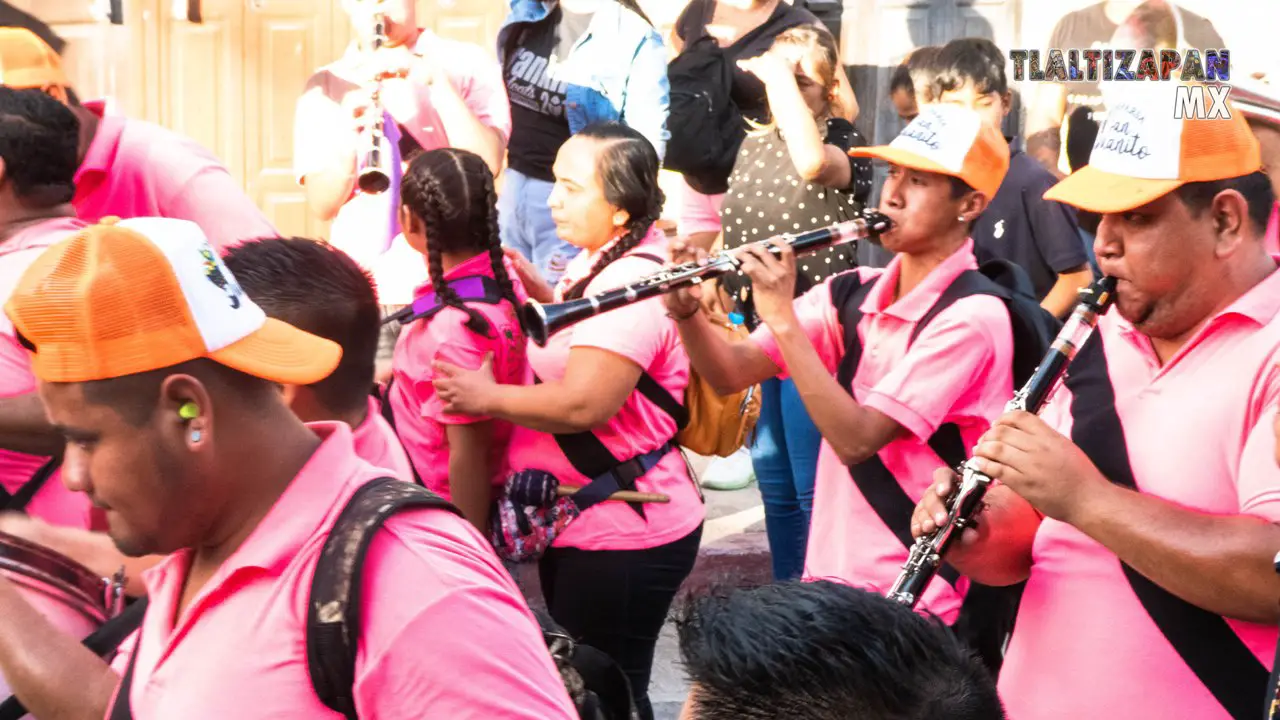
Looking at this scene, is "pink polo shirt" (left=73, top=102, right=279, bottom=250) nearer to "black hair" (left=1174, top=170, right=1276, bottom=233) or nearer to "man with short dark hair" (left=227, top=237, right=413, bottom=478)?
"man with short dark hair" (left=227, top=237, right=413, bottom=478)

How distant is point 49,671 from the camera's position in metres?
1.98

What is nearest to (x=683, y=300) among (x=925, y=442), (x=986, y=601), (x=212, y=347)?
(x=925, y=442)

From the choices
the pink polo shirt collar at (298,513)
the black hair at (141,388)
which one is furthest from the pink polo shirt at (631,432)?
the black hair at (141,388)

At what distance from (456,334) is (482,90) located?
221 cm

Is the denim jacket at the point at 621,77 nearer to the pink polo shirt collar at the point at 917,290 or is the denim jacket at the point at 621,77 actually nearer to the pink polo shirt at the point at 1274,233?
the pink polo shirt collar at the point at 917,290

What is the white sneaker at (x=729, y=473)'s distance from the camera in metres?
6.96

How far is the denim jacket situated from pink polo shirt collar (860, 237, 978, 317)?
2.53 metres

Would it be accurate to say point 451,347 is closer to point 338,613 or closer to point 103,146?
point 103,146

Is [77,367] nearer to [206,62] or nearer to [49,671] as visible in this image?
[49,671]

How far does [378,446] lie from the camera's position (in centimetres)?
259

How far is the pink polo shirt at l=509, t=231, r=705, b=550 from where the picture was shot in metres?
3.87

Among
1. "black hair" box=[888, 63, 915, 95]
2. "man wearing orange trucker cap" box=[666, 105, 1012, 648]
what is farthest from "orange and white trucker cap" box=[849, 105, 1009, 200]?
"black hair" box=[888, 63, 915, 95]

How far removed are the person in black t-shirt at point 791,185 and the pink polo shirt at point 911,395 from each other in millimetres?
1485

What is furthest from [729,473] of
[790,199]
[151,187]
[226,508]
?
[226,508]
